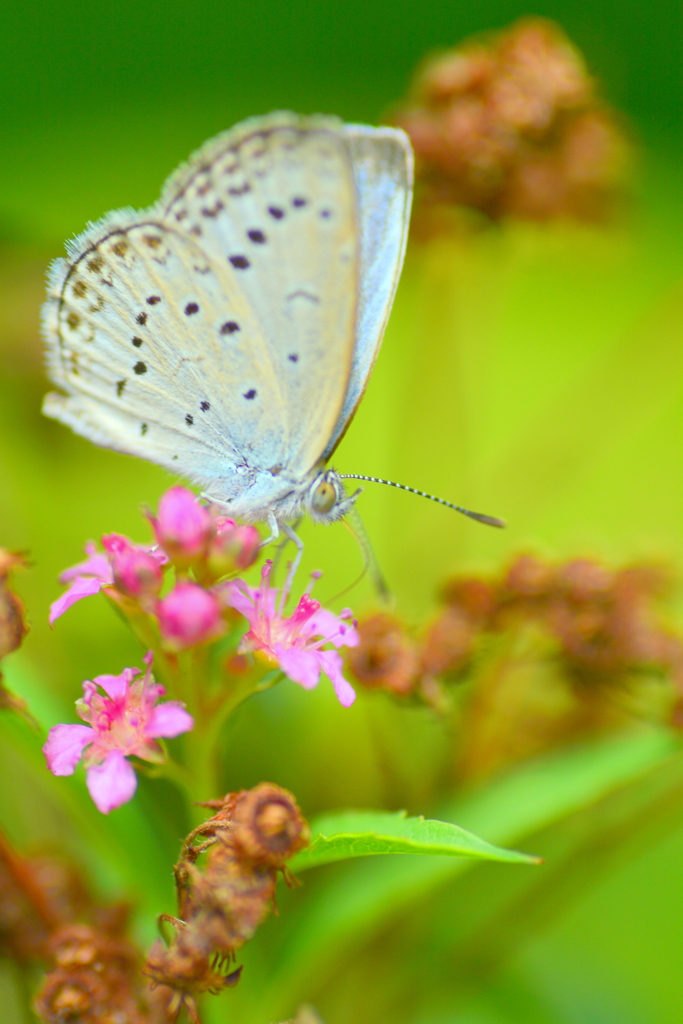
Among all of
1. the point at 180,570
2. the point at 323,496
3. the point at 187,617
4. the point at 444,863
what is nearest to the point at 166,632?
the point at 187,617

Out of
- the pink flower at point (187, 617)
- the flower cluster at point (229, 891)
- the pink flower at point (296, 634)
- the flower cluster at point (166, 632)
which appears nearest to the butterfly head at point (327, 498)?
the pink flower at point (296, 634)

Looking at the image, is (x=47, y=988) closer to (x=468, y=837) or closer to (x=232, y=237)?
(x=468, y=837)

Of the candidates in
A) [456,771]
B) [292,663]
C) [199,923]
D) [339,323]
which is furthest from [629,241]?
[199,923]

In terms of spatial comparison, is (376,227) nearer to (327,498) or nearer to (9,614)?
(327,498)

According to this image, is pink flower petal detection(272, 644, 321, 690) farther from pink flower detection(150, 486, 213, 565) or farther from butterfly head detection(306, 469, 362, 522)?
butterfly head detection(306, 469, 362, 522)

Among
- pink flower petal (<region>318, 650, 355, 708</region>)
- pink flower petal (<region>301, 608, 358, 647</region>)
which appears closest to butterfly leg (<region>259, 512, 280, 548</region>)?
pink flower petal (<region>301, 608, 358, 647</region>)

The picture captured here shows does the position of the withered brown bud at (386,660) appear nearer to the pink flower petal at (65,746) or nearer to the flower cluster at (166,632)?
the flower cluster at (166,632)
